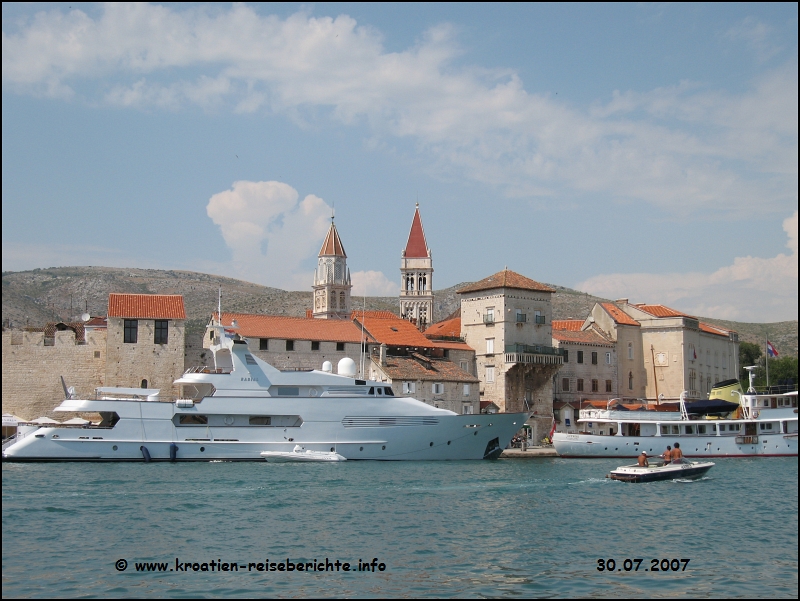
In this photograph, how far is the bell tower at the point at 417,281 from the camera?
335 feet

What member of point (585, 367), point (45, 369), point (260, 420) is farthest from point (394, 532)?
point (585, 367)

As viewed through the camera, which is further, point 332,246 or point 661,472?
point 332,246

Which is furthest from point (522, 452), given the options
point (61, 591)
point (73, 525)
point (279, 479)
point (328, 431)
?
point (61, 591)

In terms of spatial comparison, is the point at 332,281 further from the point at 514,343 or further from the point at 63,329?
the point at 63,329

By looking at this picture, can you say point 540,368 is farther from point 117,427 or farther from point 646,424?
point 117,427

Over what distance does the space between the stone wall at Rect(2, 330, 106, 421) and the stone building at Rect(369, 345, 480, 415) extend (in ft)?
51.1

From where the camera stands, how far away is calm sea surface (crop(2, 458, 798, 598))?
54.2 feet

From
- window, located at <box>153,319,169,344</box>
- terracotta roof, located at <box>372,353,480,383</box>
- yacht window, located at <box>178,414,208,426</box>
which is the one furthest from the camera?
terracotta roof, located at <box>372,353,480,383</box>

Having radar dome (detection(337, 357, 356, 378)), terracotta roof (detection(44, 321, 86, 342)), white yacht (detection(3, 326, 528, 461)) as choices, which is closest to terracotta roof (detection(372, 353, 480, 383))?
radar dome (detection(337, 357, 356, 378))

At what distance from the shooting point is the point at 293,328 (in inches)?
1998

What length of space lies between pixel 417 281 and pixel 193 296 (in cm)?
5109

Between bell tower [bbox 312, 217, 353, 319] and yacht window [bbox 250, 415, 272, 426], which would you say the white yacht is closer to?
yacht window [bbox 250, 415, 272, 426]

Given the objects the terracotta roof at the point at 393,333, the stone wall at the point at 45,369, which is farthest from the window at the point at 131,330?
the terracotta roof at the point at 393,333

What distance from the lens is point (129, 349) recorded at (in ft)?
156
